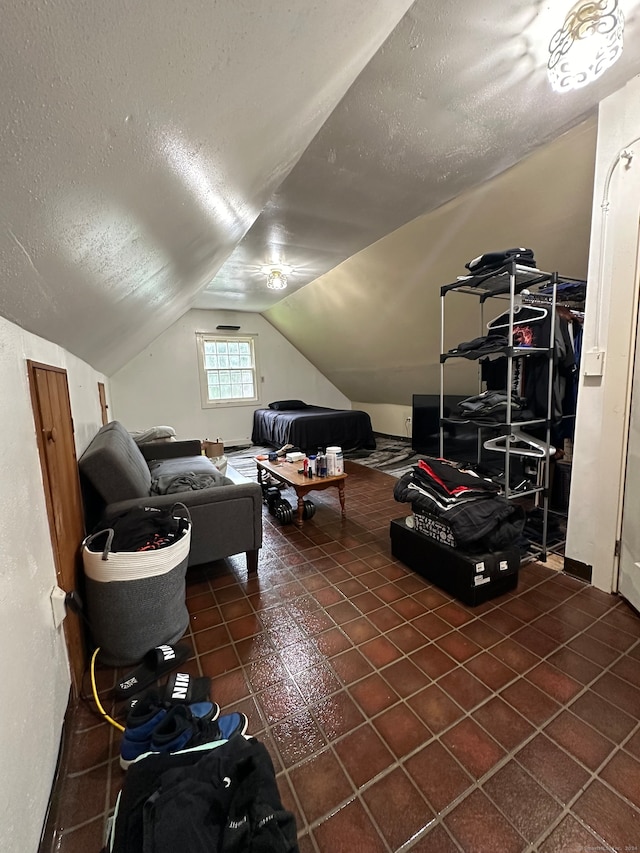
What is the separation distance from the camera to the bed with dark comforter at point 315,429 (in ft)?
18.0

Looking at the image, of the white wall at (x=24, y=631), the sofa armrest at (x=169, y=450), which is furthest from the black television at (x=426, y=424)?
the white wall at (x=24, y=631)

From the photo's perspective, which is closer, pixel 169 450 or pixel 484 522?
pixel 484 522

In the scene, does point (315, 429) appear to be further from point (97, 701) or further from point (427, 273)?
point (97, 701)

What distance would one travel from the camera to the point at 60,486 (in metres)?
1.42

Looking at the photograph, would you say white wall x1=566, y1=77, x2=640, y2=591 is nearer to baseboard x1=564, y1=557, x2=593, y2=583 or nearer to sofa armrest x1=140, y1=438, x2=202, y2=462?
baseboard x1=564, y1=557, x2=593, y2=583

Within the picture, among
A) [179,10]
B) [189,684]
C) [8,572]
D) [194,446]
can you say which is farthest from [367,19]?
[194,446]

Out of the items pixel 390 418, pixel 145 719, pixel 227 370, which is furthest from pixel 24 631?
pixel 390 418

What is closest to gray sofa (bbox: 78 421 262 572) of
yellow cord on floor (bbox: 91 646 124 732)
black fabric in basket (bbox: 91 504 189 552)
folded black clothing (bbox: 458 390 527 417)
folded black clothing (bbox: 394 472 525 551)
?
black fabric in basket (bbox: 91 504 189 552)

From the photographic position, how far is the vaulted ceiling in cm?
51

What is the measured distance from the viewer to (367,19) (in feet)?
3.19

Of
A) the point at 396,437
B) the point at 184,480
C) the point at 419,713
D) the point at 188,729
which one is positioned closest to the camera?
the point at 188,729

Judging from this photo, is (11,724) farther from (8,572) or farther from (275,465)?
(275,465)

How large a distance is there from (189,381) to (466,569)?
5573mm

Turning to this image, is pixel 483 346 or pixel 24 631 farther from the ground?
pixel 483 346
